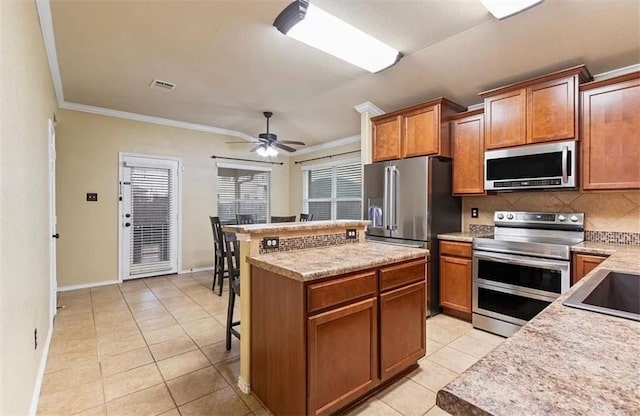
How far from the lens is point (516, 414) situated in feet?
1.73

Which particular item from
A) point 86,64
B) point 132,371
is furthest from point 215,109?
point 132,371

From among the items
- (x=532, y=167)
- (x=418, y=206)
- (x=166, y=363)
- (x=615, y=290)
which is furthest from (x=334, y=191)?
(x=615, y=290)

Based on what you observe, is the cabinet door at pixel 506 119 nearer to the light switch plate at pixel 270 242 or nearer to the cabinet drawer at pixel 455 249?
the cabinet drawer at pixel 455 249

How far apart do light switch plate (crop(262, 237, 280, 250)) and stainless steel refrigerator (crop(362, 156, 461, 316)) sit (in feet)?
6.04

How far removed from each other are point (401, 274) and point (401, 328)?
38cm

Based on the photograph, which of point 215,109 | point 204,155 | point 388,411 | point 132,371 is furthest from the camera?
point 204,155

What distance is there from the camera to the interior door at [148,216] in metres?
4.80

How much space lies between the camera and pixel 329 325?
5.50ft

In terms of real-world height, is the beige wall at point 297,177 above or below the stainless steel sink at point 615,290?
above

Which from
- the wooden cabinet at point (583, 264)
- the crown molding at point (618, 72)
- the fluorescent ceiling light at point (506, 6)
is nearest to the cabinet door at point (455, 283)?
the wooden cabinet at point (583, 264)

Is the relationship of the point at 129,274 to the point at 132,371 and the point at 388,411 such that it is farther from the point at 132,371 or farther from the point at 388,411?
the point at 388,411

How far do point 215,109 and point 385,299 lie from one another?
3945 millimetres

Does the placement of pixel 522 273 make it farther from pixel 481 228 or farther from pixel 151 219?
pixel 151 219

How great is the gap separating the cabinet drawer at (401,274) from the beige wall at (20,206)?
1889 mm
